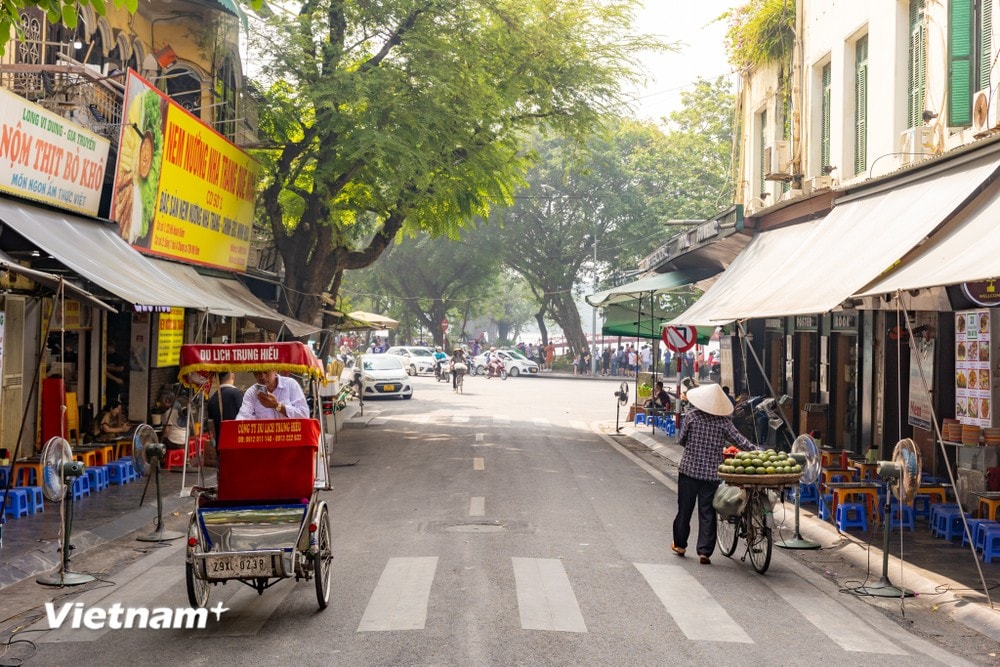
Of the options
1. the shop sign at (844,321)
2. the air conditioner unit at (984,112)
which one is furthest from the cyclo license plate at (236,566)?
the shop sign at (844,321)

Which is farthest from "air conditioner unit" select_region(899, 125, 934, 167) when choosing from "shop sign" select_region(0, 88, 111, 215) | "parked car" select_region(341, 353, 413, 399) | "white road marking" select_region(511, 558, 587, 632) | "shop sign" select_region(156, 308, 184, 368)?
"parked car" select_region(341, 353, 413, 399)

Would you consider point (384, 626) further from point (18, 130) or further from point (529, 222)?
point (529, 222)

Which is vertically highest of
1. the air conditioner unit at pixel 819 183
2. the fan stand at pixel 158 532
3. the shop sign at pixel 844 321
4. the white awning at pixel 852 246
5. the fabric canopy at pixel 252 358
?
the air conditioner unit at pixel 819 183

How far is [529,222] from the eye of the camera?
2486 inches

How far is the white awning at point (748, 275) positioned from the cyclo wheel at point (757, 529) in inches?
128

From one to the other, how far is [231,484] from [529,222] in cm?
5530

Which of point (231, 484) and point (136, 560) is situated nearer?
point (231, 484)

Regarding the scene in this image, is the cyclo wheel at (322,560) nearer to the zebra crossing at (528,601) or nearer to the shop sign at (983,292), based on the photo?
the zebra crossing at (528,601)

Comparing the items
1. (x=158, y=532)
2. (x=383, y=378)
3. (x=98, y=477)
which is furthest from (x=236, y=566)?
(x=383, y=378)

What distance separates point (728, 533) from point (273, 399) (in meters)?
4.85

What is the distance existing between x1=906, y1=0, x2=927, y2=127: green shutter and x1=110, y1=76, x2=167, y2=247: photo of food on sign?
11.0 meters

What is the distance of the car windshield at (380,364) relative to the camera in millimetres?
38844

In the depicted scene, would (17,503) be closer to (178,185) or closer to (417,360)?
(178,185)

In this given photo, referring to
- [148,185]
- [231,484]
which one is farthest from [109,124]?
[231,484]
